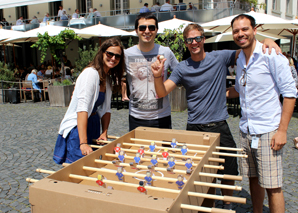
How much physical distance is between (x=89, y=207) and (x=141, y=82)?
73.6 inches

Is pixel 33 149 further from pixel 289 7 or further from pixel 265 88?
pixel 289 7

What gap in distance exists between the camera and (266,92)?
2.26 metres

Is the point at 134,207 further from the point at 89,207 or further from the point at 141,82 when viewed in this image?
the point at 141,82

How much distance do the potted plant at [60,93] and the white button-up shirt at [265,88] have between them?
346 inches

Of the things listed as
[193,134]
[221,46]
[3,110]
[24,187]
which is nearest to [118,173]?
[193,134]

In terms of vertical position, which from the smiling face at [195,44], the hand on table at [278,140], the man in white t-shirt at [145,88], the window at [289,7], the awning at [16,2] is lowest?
the hand on table at [278,140]

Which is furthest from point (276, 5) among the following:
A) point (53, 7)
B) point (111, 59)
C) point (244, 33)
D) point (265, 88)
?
point (111, 59)

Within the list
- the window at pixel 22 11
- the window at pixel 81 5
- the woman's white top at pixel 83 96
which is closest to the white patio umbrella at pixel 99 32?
the window at pixel 81 5

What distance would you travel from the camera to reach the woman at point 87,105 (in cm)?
227

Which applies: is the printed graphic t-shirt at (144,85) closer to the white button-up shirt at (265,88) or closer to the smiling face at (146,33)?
the smiling face at (146,33)

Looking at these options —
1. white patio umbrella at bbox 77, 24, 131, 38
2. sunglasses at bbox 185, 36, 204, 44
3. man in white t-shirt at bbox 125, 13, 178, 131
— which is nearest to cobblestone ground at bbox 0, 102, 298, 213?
man in white t-shirt at bbox 125, 13, 178, 131

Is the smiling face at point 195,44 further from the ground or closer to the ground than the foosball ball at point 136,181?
further from the ground

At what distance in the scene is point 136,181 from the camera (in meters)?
1.89

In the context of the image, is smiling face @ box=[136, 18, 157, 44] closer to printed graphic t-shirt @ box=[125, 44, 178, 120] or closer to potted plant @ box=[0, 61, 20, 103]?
printed graphic t-shirt @ box=[125, 44, 178, 120]
